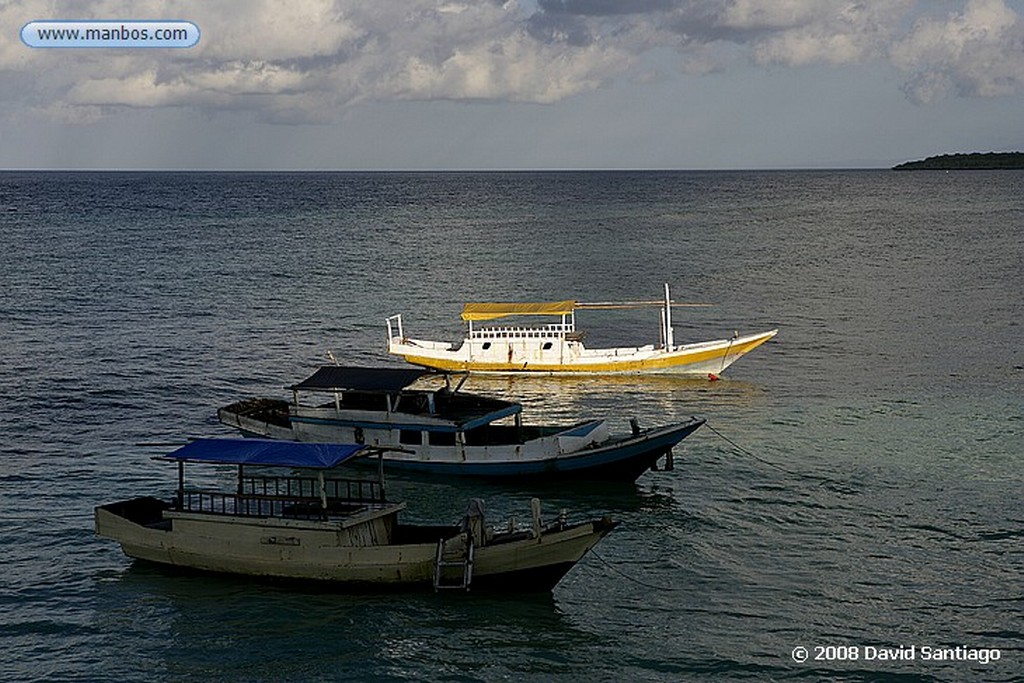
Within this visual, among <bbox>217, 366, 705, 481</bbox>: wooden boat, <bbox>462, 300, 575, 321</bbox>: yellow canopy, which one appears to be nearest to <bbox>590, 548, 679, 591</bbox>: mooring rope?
<bbox>217, 366, 705, 481</bbox>: wooden boat

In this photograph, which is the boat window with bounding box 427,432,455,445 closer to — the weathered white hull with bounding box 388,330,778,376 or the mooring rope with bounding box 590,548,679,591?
the mooring rope with bounding box 590,548,679,591

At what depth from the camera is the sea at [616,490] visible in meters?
26.1

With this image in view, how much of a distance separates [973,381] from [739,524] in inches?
958

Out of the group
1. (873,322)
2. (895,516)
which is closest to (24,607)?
(895,516)

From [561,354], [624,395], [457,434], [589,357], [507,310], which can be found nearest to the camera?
[457,434]

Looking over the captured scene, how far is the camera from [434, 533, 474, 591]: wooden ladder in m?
28.2

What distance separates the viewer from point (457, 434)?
3788 cm

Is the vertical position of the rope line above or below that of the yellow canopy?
below

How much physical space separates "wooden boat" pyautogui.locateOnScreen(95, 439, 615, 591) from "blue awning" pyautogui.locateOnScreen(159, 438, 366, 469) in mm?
26

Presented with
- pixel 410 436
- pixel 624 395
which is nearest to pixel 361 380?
pixel 410 436

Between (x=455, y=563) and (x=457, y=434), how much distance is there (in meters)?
9.76

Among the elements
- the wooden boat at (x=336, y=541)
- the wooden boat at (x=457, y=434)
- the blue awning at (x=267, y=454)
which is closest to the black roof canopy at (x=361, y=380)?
the wooden boat at (x=457, y=434)

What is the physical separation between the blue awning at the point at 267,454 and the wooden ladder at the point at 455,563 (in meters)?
3.45

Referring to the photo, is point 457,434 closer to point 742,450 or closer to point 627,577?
point 627,577
